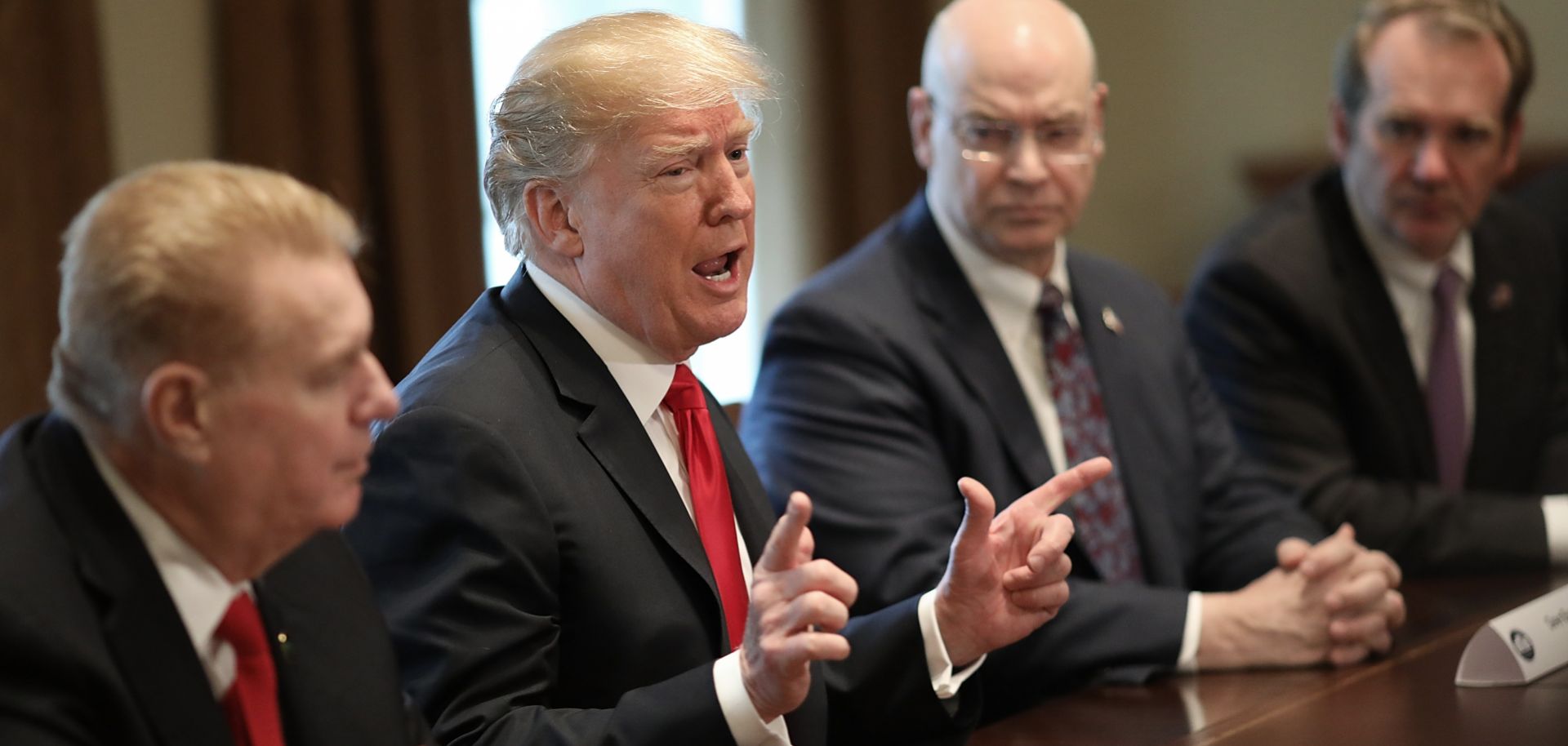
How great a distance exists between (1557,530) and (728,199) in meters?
1.68

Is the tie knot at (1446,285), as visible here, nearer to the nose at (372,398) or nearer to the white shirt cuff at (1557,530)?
the white shirt cuff at (1557,530)

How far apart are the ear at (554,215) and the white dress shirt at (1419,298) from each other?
194cm

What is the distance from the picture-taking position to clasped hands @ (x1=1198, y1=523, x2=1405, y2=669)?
2273mm

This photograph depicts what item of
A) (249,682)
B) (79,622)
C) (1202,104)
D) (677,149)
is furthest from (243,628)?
(1202,104)

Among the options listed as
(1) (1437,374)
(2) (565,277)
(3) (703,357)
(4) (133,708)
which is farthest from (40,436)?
(3) (703,357)

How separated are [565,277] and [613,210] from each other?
0.11 meters

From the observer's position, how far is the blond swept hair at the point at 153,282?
1.25 m

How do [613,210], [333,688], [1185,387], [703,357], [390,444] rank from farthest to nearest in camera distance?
[703,357], [1185,387], [613,210], [390,444], [333,688]

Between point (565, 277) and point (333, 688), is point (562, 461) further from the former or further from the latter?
point (333, 688)

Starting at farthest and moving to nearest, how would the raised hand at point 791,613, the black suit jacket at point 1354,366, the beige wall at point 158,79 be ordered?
the beige wall at point 158,79, the black suit jacket at point 1354,366, the raised hand at point 791,613

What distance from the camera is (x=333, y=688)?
1472 millimetres

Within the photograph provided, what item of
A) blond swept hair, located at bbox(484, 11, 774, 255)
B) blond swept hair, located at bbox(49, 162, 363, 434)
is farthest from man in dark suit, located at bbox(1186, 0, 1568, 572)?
blond swept hair, located at bbox(49, 162, 363, 434)

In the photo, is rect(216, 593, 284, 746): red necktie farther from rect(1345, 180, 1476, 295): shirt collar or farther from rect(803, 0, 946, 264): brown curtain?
rect(803, 0, 946, 264): brown curtain

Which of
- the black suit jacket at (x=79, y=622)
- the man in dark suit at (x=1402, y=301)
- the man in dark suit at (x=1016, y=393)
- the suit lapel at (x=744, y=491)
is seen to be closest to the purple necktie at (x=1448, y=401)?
the man in dark suit at (x=1402, y=301)
